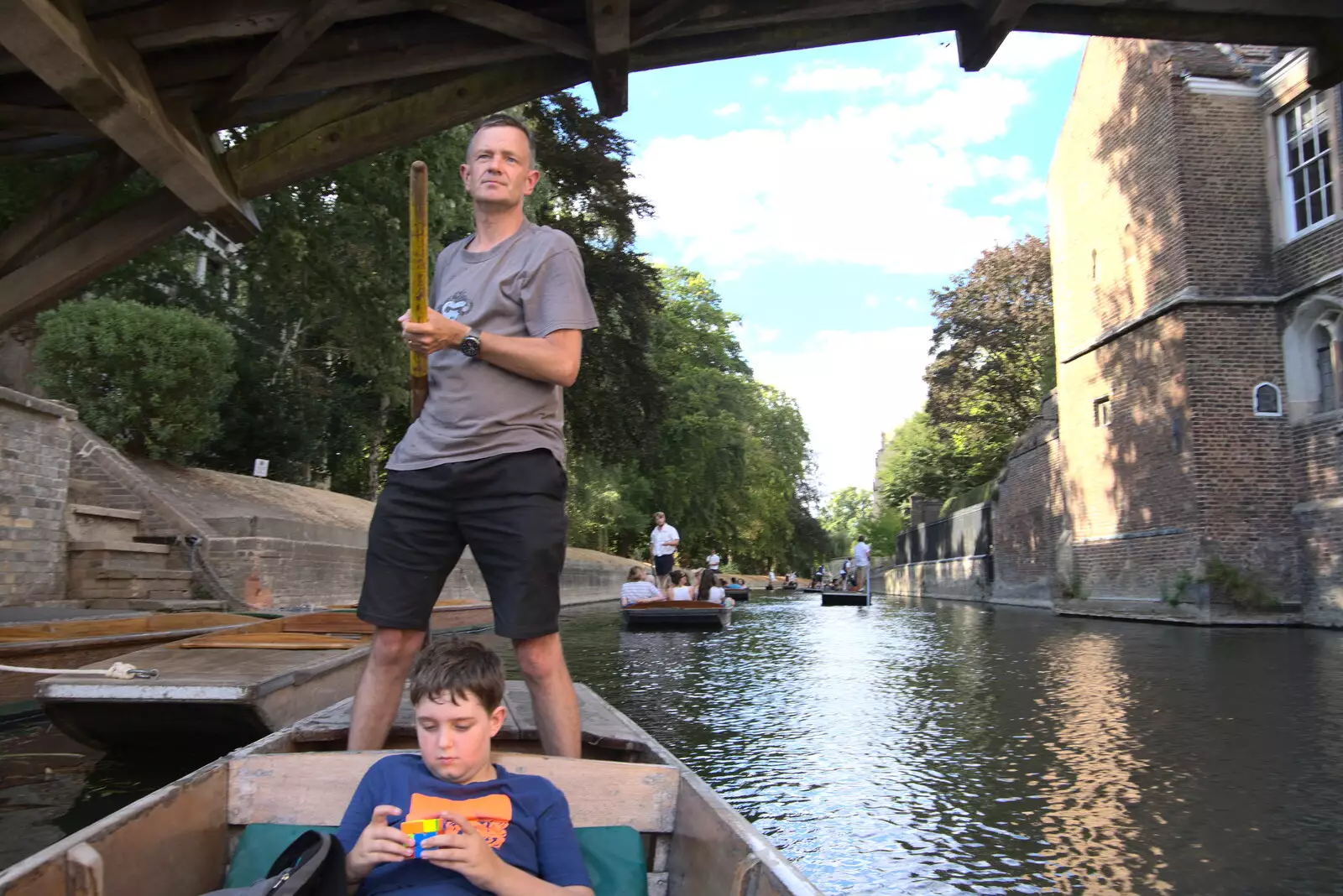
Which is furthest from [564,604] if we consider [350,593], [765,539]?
[765,539]

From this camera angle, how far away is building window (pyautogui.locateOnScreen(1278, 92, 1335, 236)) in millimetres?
13469

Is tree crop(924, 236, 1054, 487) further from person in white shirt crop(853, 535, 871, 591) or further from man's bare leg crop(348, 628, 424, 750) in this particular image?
man's bare leg crop(348, 628, 424, 750)

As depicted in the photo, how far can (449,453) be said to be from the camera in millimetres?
2533

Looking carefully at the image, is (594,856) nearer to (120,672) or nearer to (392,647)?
(392,647)

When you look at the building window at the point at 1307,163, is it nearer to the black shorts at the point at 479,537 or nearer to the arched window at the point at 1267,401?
the arched window at the point at 1267,401

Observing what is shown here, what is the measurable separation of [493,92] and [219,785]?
3.64m

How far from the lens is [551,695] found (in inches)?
99.1

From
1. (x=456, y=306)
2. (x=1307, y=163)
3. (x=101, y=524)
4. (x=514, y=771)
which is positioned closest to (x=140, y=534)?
(x=101, y=524)

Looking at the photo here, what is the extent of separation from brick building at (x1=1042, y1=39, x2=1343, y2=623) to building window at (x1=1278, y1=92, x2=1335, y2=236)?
24 mm

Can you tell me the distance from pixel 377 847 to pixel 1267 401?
49.8ft

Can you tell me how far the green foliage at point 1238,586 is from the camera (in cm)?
1351

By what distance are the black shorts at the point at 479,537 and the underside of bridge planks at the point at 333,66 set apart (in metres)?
2.41

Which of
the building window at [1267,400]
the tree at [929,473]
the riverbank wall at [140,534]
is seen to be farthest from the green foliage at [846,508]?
the riverbank wall at [140,534]

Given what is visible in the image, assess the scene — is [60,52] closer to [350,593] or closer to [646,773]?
[646,773]
